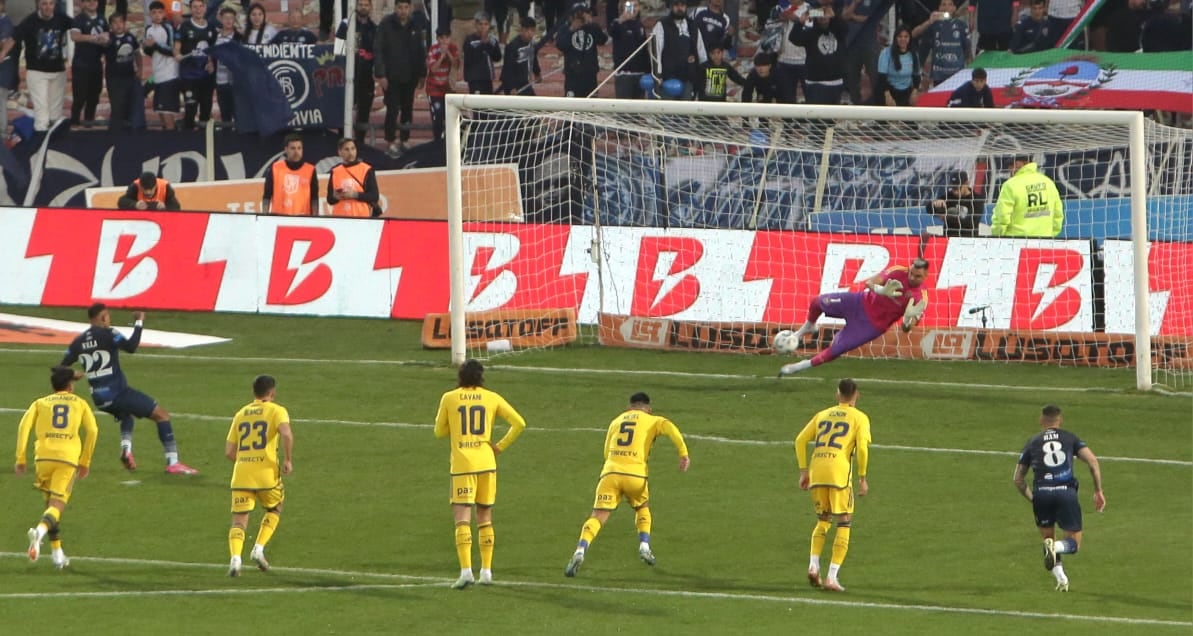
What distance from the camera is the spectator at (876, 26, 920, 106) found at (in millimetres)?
31969

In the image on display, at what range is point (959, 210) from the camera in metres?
27.1

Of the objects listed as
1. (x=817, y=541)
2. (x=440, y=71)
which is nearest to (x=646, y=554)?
(x=817, y=541)

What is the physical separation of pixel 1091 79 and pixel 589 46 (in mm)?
8070

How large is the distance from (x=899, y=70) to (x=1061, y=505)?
16.6 metres

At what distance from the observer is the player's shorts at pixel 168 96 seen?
3341 centimetres

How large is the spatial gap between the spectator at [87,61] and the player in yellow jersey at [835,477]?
2027cm

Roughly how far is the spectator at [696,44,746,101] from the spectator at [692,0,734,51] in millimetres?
116

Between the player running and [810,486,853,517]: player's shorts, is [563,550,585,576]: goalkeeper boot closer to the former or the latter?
[810,486,853,517]: player's shorts

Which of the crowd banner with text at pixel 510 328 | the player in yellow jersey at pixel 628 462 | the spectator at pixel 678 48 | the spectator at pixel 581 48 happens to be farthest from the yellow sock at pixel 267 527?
the spectator at pixel 581 48

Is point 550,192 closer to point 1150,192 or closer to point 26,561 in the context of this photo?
point 1150,192


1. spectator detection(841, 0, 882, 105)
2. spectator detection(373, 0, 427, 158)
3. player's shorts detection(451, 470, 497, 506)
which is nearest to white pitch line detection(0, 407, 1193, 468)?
player's shorts detection(451, 470, 497, 506)

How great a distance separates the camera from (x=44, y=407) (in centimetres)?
1692

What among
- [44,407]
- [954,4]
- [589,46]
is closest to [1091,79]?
[954,4]

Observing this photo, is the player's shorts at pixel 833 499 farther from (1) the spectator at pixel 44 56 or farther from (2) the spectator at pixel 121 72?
(1) the spectator at pixel 44 56
